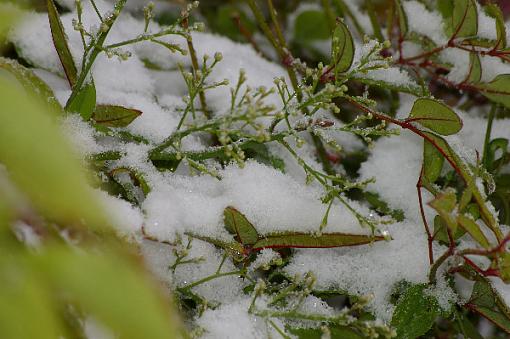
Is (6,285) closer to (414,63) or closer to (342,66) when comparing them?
(342,66)

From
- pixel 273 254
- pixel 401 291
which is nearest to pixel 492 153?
pixel 401 291

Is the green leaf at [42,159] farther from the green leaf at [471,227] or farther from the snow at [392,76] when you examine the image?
the snow at [392,76]

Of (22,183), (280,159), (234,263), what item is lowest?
(234,263)

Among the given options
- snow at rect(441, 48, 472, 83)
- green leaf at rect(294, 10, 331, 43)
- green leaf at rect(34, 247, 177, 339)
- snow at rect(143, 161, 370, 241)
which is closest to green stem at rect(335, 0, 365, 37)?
green leaf at rect(294, 10, 331, 43)

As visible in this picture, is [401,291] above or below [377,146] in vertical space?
below

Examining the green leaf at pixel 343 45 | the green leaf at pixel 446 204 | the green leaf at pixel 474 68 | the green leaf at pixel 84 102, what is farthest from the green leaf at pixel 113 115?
the green leaf at pixel 474 68

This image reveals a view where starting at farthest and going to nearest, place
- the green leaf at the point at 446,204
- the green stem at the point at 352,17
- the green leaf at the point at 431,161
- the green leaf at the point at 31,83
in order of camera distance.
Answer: the green stem at the point at 352,17 → the green leaf at the point at 431,161 → the green leaf at the point at 31,83 → the green leaf at the point at 446,204

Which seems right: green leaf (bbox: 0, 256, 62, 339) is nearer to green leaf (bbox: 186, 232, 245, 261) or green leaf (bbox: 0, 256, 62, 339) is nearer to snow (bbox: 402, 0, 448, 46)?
green leaf (bbox: 186, 232, 245, 261)
